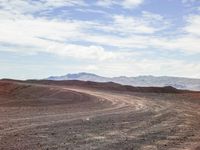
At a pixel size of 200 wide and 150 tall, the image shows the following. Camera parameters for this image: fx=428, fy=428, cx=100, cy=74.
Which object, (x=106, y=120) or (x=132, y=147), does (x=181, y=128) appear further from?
(x=132, y=147)

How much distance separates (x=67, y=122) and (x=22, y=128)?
11.0 feet

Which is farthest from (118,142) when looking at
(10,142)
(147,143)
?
(10,142)

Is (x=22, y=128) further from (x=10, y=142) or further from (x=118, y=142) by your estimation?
(x=118, y=142)

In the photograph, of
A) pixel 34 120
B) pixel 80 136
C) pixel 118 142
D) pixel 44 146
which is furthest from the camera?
pixel 34 120

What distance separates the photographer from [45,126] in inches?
776

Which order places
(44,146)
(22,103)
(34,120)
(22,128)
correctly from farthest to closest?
1. (22,103)
2. (34,120)
3. (22,128)
4. (44,146)

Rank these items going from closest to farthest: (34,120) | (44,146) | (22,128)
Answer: (44,146), (22,128), (34,120)

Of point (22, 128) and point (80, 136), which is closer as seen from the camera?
point (80, 136)

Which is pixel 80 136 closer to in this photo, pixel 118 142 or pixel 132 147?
pixel 118 142

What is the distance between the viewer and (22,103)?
35.1 meters

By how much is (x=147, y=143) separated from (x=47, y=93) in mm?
35016

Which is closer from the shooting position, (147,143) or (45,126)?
(147,143)

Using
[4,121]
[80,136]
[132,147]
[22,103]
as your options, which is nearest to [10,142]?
[80,136]

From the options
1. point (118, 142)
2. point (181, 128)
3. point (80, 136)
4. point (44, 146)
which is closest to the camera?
point (44, 146)
